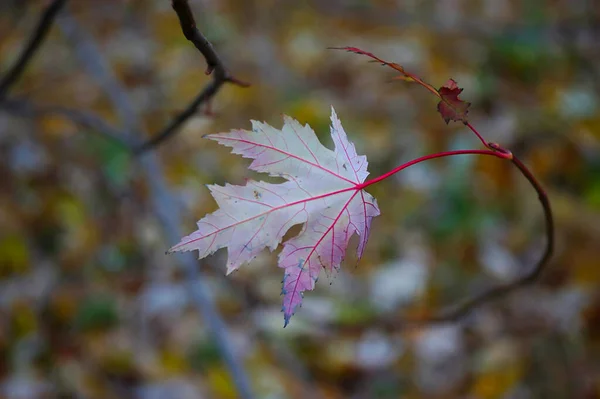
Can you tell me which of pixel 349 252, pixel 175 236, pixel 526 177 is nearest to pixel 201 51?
pixel 526 177

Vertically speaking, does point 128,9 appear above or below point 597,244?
above

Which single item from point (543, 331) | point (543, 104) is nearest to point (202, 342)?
point (543, 331)

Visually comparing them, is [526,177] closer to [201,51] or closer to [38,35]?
[201,51]

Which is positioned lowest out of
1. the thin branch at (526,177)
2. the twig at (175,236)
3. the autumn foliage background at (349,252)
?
the autumn foliage background at (349,252)

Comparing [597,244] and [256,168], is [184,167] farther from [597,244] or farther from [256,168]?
[256,168]

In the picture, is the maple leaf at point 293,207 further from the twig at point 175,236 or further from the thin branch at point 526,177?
the twig at point 175,236

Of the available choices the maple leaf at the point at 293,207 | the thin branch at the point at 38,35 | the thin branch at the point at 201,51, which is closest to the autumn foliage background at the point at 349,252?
the thin branch at the point at 38,35

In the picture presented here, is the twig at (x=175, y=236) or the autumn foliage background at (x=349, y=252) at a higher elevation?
the twig at (x=175, y=236)
